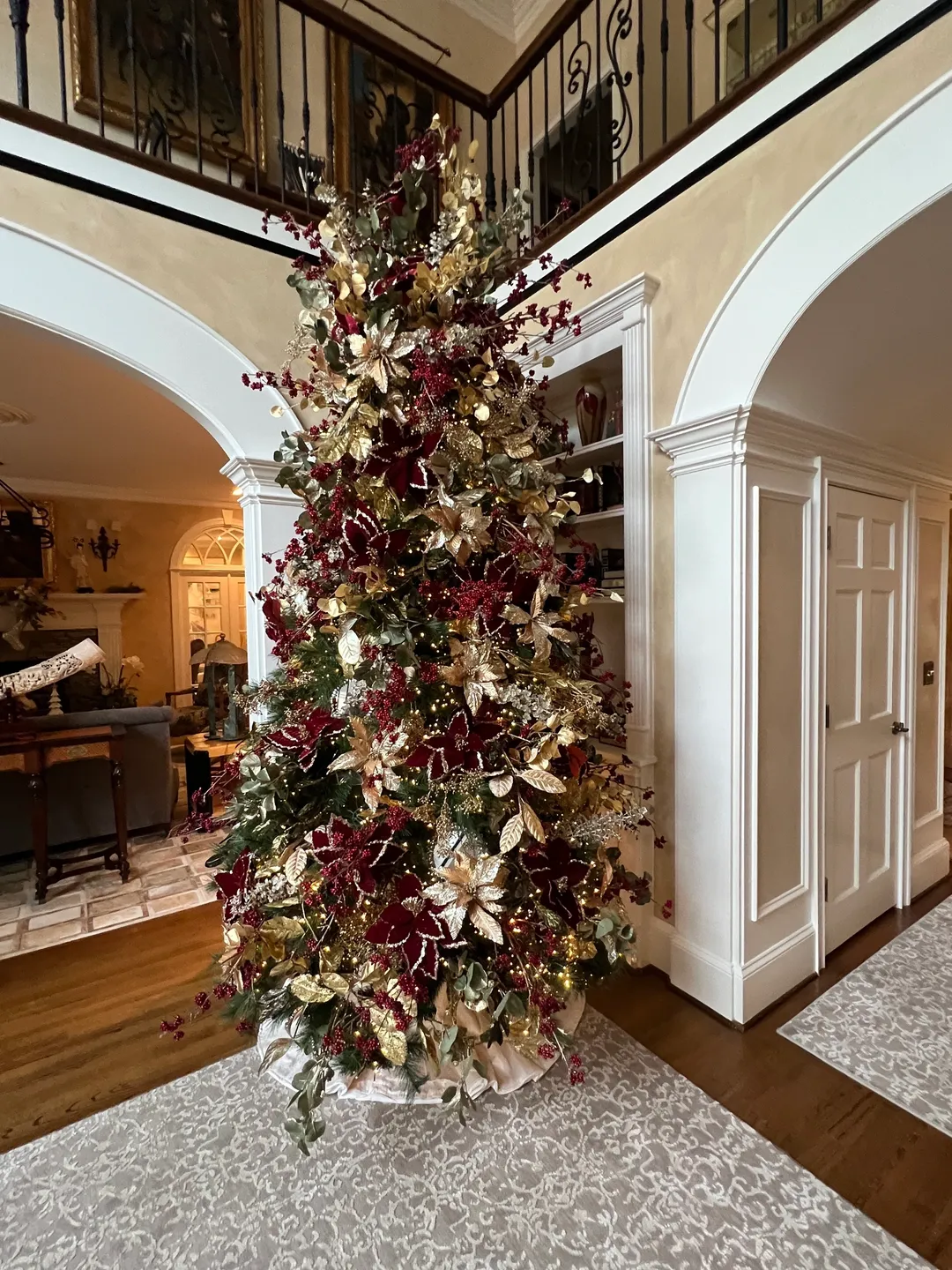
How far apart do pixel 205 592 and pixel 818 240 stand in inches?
266

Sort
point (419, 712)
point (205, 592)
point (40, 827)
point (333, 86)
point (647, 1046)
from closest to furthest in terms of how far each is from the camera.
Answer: point (419, 712), point (647, 1046), point (40, 827), point (333, 86), point (205, 592)

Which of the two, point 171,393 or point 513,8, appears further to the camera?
point 513,8

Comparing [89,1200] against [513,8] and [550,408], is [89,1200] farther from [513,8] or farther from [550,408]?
[513,8]

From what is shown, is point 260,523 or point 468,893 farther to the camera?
point 260,523

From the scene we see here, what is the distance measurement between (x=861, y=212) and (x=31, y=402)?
4516 mm

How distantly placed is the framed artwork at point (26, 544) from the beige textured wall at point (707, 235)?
5.59 meters

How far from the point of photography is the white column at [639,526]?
2.15 metres

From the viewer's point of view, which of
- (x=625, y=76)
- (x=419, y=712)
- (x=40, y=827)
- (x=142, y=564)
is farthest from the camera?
(x=142, y=564)

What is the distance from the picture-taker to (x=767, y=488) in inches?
78.1

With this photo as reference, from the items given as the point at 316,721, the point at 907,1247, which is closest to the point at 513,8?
the point at 316,721

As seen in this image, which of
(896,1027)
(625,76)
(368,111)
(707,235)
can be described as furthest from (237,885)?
(368,111)

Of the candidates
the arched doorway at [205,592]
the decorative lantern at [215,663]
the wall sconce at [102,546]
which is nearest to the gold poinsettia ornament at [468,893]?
the decorative lantern at [215,663]

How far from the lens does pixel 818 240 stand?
1.65 meters

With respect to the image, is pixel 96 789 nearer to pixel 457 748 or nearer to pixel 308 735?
pixel 308 735
